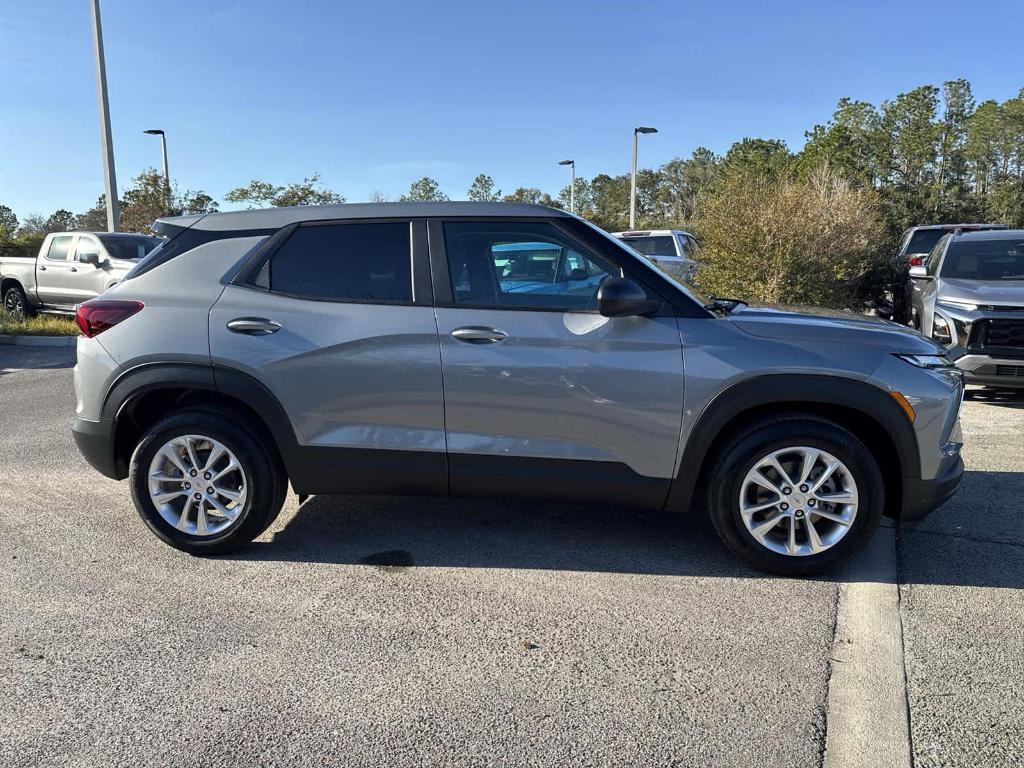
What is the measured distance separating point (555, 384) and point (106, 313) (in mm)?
2362

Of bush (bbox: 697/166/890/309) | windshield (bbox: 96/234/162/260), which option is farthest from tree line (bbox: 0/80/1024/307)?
windshield (bbox: 96/234/162/260)

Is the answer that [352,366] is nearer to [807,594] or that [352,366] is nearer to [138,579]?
[138,579]

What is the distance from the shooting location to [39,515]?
15.2ft

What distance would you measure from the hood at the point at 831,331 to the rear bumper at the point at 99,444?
129 inches

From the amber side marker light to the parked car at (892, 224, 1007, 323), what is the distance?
6579 mm

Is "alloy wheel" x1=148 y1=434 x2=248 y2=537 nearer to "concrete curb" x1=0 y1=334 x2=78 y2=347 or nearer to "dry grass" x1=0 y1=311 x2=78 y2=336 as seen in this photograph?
"concrete curb" x1=0 y1=334 x2=78 y2=347

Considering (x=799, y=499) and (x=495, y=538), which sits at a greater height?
(x=799, y=499)

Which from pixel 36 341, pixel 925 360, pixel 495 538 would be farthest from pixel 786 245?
pixel 36 341

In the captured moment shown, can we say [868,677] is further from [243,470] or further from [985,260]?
[985,260]

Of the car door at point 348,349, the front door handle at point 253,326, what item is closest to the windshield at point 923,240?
the car door at point 348,349

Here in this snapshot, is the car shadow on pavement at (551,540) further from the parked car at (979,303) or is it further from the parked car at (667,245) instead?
the parked car at (667,245)

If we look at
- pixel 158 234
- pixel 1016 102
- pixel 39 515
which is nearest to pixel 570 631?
pixel 158 234

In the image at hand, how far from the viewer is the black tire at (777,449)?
3.61 m

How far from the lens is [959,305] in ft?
24.7
